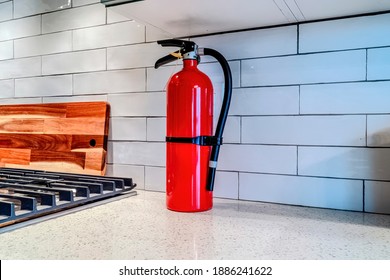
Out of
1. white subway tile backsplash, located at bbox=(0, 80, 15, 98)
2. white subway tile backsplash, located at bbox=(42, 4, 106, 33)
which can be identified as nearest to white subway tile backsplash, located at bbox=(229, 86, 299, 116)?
white subway tile backsplash, located at bbox=(42, 4, 106, 33)

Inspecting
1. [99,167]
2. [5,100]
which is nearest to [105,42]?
[99,167]

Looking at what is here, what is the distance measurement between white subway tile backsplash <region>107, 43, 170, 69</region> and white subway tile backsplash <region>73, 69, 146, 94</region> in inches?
0.9

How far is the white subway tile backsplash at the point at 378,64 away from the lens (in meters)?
0.75

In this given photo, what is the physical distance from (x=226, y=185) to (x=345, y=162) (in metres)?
0.32

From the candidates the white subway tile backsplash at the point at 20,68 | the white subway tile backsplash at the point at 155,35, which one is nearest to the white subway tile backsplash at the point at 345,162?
the white subway tile backsplash at the point at 155,35

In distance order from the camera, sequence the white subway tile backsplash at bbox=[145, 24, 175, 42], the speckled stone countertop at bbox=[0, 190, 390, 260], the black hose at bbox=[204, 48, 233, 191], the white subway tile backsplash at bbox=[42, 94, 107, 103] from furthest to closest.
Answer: the white subway tile backsplash at bbox=[42, 94, 107, 103], the white subway tile backsplash at bbox=[145, 24, 175, 42], the black hose at bbox=[204, 48, 233, 191], the speckled stone countertop at bbox=[0, 190, 390, 260]

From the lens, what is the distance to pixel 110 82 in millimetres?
1125

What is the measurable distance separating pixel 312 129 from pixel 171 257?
0.51 m

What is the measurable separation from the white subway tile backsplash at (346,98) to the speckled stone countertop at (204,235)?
0.24 meters

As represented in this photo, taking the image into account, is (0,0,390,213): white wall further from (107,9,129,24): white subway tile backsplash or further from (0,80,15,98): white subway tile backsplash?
(0,80,15,98): white subway tile backsplash

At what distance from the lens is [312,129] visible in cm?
83

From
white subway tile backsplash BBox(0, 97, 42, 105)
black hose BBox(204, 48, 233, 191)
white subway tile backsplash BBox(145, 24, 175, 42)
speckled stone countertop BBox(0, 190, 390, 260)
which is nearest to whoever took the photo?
speckled stone countertop BBox(0, 190, 390, 260)

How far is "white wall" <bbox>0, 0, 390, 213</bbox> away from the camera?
77 cm

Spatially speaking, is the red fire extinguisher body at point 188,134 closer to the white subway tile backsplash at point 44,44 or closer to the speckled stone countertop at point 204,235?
the speckled stone countertop at point 204,235
